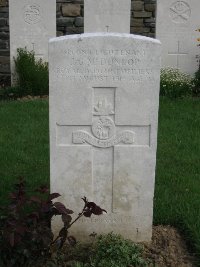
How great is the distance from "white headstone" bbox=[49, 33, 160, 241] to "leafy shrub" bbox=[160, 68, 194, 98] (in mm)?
4798

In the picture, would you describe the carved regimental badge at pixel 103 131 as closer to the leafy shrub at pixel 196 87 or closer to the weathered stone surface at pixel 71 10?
the leafy shrub at pixel 196 87

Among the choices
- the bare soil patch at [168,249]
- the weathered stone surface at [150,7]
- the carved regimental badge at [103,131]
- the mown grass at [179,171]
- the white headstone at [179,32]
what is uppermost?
the weathered stone surface at [150,7]

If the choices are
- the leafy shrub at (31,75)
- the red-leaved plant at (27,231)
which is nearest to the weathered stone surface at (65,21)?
the leafy shrub at (31,75)

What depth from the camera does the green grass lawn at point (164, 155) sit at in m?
3.82

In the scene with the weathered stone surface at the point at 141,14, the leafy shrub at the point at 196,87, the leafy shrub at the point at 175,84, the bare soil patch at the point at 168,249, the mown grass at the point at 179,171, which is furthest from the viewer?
the weathered stone surface at the point at 141,14

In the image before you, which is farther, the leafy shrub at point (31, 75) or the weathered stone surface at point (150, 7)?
the weathered stone surface at point (150, 7)

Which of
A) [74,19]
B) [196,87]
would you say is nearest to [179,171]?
[196,87]

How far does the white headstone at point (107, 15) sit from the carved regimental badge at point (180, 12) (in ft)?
2.87

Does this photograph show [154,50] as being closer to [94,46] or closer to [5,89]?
[94,46]

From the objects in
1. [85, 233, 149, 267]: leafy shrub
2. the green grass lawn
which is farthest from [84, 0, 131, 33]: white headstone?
[85, 233, 149, 267]: leafy shrub

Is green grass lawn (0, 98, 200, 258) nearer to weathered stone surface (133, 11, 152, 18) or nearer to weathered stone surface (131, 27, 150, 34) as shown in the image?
weathered stone surface (131, 27, 150, 34)

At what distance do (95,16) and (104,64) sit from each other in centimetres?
564

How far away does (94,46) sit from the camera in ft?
9.89

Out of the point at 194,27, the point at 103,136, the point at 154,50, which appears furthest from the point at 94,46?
the point at 194,27
